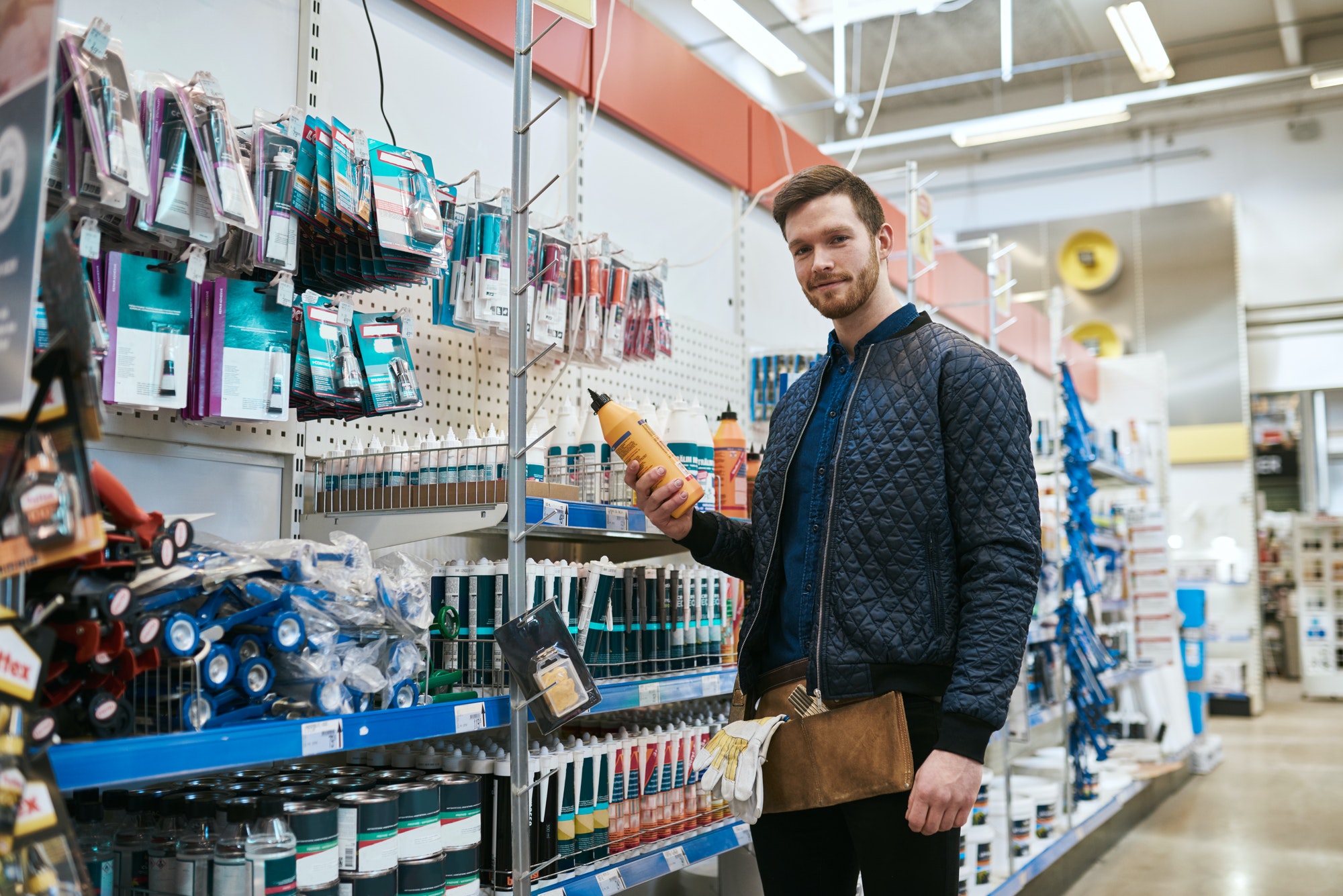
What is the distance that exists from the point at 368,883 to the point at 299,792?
19 cm

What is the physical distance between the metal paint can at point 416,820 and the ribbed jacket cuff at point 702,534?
2.12ft

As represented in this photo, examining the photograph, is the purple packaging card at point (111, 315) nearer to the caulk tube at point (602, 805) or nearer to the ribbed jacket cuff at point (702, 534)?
the ribbed jacket cuff at point (702, 534)

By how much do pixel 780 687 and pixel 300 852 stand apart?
82 centimetres

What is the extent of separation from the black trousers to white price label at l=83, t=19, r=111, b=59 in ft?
5.35

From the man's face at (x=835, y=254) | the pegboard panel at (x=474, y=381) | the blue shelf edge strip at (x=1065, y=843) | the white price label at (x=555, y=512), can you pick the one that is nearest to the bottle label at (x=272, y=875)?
the white price label at (x=555, y=512)

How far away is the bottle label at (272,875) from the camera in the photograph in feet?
5.22

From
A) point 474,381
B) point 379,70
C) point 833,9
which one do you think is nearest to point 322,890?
point 474,381

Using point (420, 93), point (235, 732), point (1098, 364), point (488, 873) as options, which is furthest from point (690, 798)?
point (1098, 364)

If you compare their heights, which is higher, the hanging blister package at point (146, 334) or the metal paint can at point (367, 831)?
the hanging blister package at point (146, 334)

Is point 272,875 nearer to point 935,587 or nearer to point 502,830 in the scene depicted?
point 502,830

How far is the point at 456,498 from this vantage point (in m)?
2.19

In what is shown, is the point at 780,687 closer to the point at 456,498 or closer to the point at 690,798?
the point at 456,498

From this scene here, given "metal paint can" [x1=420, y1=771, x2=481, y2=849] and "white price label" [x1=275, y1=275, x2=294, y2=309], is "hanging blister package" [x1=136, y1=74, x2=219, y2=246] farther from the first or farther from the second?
"metal paint can" [x1=420, y1=771, x2=481, y2=849]

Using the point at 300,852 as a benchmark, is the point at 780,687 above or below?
above
